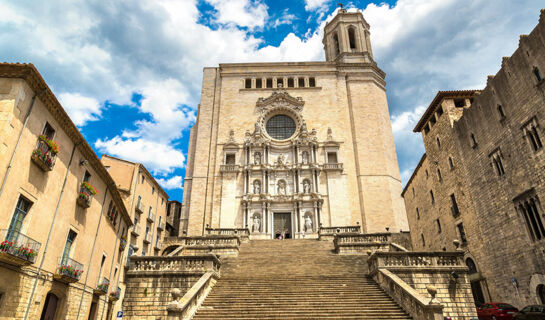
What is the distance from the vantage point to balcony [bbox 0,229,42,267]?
1029 centimetres

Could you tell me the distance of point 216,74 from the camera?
3912 centimetres

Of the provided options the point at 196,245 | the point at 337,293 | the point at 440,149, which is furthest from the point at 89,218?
the point at 440,149

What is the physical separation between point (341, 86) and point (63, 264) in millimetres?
32239

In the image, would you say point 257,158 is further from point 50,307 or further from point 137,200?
point 50,307

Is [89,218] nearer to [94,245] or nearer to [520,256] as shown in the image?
[94,245]

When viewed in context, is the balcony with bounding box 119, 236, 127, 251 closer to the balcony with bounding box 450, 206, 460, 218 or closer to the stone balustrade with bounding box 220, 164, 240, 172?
the stone balustrade with bounding box 220, 164, 240, 172

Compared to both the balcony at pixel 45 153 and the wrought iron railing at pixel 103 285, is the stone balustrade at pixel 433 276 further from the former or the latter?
the wrought iron railing at pixel 103 285

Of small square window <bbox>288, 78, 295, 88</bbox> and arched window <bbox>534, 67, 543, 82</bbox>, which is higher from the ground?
small square window <bbox>288, 78, 295, 88</bbox>

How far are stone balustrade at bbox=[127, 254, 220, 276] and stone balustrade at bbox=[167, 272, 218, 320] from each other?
64cm

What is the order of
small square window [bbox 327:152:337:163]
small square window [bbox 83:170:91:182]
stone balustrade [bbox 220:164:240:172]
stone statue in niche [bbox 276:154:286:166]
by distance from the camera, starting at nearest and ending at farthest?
small square window [bbox 83:170:91:182] → stone balustrade [bbox 220:164:240:172] → stone statue in niche [bbox 276:154:286:166] → small square window [bbox 327:152:337:163]

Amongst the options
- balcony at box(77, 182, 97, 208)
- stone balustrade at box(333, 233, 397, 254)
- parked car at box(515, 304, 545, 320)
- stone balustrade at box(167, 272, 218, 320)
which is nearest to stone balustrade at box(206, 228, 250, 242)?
stone balustrade at box(333, 233, 397, 254)

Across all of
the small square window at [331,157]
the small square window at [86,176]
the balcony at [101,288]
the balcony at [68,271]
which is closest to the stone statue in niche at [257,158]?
the small square window at [331,157]

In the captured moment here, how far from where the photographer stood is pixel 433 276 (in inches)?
530

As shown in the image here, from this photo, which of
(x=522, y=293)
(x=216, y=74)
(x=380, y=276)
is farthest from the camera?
(x=216, y=74)
